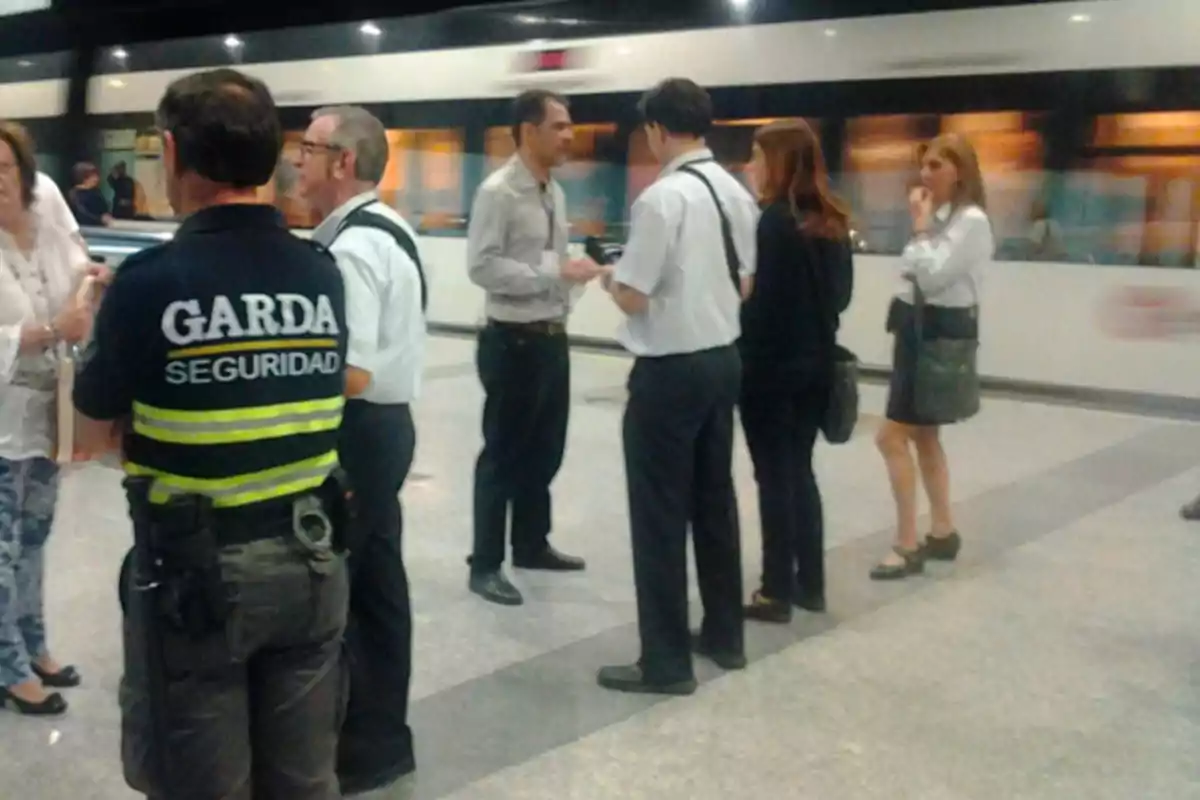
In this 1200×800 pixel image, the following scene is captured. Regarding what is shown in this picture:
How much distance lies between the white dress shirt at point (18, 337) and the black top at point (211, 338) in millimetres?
1214

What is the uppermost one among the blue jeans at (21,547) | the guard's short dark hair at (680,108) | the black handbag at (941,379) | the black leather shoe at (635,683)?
the guard's short dark hair at (680,108)

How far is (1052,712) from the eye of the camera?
341cm

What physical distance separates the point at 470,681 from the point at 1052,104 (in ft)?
19.0

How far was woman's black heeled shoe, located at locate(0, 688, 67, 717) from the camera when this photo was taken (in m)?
3.27

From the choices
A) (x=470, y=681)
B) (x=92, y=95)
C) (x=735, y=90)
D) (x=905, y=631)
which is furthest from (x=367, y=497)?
(x=735, y=90)

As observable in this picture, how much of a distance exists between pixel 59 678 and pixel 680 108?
2228 mm

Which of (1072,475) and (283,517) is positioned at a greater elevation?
(283,517)

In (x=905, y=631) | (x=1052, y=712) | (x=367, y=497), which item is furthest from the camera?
(x=905, y=631)

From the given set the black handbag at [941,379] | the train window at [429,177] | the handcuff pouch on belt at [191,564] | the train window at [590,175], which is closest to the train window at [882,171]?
the train window at [590,175]

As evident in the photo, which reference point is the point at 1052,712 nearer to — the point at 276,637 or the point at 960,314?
the point at 960,314

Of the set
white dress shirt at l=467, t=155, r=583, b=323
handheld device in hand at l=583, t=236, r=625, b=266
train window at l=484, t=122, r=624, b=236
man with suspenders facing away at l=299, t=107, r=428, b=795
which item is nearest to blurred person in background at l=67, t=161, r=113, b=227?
train window at l=484, t=122, r=624, b=236

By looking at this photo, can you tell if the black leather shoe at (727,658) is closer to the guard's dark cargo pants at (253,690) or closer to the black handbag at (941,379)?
the black handbag at (941,379)

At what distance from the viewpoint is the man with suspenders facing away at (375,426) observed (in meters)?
2.74

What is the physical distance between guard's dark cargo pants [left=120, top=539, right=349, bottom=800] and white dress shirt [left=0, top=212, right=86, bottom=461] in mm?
1266
